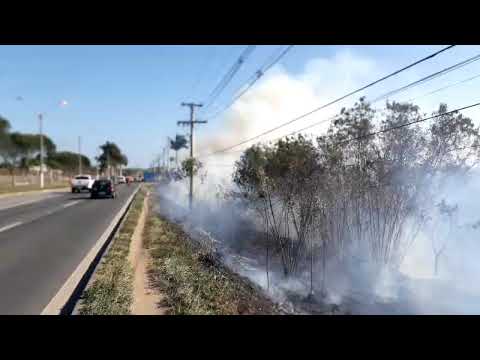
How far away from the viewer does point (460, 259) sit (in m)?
10.9

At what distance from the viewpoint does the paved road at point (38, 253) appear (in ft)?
20.6

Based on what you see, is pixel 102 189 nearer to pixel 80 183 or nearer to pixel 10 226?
pixel 80 183

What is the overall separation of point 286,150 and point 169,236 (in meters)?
4.12

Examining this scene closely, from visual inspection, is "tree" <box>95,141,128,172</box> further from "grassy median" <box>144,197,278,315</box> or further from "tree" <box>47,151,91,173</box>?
"grassy median" <box>144,197,278,315</box>

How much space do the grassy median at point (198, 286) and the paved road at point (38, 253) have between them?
163 centimetres

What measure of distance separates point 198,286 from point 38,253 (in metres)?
4.99

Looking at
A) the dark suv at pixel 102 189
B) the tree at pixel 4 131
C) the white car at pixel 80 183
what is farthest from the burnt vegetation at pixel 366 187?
the tree at pixel 4 131

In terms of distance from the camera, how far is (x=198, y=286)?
6.57 m

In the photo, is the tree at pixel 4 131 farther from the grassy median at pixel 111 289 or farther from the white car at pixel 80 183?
the grassy median at pixel 111 289

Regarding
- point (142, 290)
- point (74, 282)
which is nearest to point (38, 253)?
point (74, 282)

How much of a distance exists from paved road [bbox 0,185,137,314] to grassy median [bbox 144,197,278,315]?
1.63 metres

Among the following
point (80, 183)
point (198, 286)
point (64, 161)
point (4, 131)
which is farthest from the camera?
point (64, 161)
